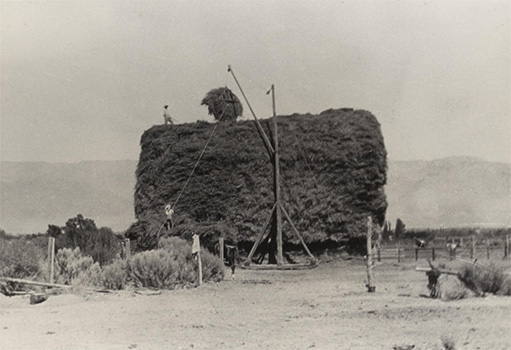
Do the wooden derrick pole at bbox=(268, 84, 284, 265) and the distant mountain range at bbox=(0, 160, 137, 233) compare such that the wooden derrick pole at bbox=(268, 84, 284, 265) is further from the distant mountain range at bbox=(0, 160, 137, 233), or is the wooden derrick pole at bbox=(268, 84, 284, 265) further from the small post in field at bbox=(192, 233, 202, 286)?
the distant mountain range at bbox=(0, 160, 137, 233)

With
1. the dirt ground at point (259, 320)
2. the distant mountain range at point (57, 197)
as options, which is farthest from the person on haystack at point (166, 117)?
the distant mountain range at point (57, 197)

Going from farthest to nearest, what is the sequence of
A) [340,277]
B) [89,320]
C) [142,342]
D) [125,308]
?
1. [340,277]
2. [125,308]
3. [89,320]
4. [142,342]

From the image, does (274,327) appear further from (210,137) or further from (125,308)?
(210,137)

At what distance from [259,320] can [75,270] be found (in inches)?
259

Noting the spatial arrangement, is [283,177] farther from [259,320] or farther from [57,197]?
[57,197]

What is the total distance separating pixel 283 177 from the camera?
20688 millimetres

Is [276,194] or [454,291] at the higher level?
[276,194]

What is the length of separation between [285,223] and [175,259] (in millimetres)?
6639

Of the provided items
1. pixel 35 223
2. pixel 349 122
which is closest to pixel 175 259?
pixel 349 122

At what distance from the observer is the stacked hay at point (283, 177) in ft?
64.6

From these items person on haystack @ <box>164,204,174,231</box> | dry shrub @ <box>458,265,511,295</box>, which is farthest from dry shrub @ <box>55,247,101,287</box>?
dry shrub @ <box>458,265,511,295</box>

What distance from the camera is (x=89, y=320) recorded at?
8914 millimetres

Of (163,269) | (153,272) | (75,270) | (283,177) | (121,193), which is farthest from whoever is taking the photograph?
(121,193)

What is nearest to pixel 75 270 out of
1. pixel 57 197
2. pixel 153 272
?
pixel 153 272
